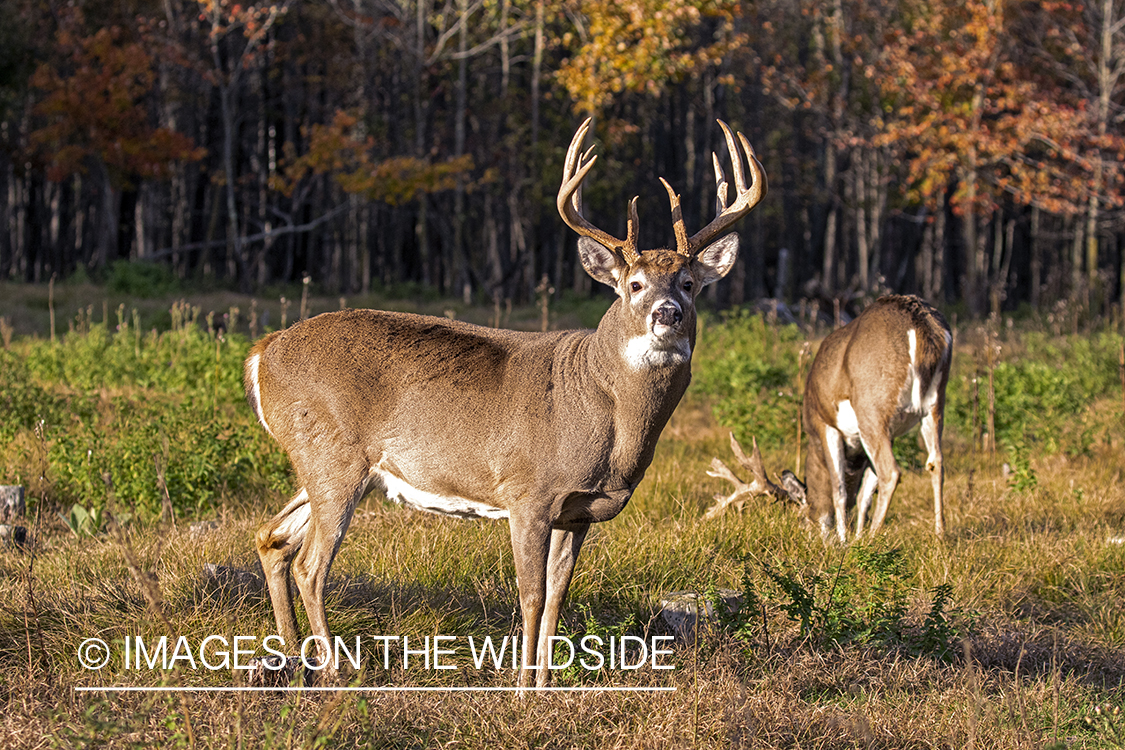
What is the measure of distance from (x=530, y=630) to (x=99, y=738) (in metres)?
1.51

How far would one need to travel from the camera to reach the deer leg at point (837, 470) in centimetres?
682

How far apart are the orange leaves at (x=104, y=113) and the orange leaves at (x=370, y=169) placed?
2.27 m

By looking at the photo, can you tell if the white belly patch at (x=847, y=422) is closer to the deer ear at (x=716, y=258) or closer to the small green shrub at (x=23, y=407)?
the deer ear at (x=716, y=258)

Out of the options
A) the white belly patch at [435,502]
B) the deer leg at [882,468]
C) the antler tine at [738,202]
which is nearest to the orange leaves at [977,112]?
the deer leg at [882,468]

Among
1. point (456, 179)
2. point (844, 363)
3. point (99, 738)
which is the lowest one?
point (99, 738)

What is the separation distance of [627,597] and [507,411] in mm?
1553

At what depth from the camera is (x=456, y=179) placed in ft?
72.9

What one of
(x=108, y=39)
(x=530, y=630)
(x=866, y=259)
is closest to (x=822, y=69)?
(x=866, y=259)

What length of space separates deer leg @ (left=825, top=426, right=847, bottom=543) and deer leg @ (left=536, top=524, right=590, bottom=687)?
293 cm

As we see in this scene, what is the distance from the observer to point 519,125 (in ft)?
83.5

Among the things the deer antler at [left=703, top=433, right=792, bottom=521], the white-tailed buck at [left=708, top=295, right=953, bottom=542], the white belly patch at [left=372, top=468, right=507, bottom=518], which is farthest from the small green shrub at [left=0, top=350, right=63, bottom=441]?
the white-tailed buck at [left=708, top=295, right=953, bottom=542]

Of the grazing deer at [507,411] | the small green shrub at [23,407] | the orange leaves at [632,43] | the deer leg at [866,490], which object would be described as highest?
the orange leaves at [632,43]

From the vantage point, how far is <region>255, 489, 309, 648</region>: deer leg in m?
4.31

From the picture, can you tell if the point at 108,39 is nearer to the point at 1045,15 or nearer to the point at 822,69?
the point at 822,69
